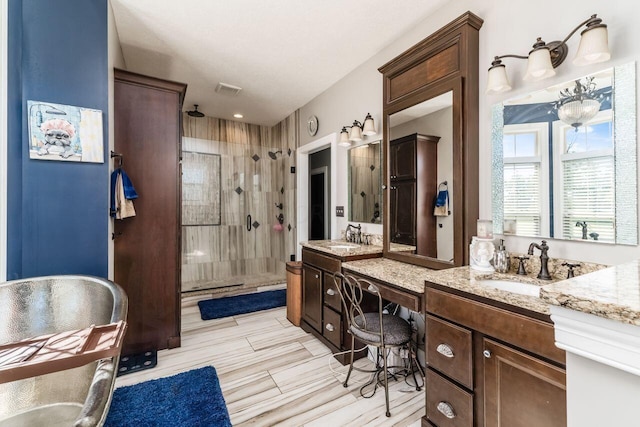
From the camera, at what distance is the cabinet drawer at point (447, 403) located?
4.36 ft

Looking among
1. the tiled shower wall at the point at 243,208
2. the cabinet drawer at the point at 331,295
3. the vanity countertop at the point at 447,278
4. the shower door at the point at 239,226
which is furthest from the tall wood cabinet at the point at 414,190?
the shower door at the point at 239,226

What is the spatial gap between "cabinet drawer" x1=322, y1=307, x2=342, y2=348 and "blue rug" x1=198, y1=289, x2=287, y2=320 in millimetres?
1272

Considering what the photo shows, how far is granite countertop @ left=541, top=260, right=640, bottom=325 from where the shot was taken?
512 millimetres

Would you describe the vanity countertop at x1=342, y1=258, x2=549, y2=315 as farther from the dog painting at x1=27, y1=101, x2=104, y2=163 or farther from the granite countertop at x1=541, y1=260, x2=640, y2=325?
the dog painting at x1=27, y1=101, x2=104, y2=163

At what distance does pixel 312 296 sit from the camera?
2760 millimetres

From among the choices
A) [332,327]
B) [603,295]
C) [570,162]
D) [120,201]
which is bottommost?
[332,327]

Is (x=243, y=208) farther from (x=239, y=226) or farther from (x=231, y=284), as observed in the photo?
(x=231, y=284)

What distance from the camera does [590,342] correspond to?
57 cm

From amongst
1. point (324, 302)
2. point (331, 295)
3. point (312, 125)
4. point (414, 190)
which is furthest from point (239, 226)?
point (414, 190)

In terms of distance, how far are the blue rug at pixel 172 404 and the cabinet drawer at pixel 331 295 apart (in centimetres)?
105

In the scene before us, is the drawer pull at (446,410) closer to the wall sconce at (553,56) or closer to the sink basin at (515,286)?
the sink basin at (515,286)

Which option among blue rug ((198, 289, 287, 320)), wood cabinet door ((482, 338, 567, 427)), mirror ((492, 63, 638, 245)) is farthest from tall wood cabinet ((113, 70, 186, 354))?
mirror ((492, 63, 638, 245))

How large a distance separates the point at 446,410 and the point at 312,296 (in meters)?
1.53

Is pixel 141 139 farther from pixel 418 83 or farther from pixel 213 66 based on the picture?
pixel 418 83
